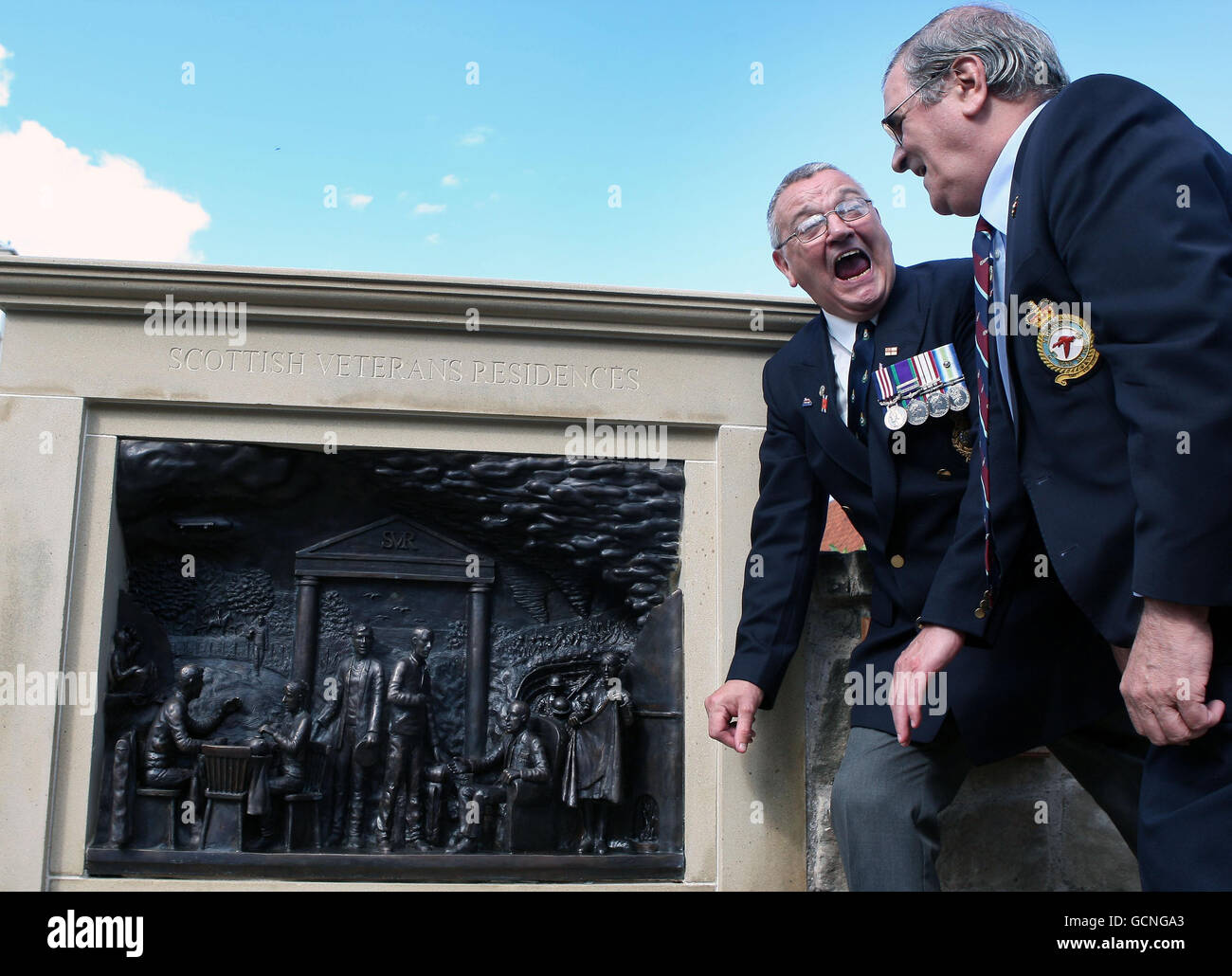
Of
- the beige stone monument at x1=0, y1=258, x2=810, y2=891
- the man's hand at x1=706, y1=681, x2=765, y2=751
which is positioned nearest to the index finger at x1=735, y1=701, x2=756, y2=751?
the man's hand at x1=706, y1=681, x2=765, y2=751

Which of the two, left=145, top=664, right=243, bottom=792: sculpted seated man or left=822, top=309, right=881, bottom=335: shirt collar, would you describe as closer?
left=822, top=309, right=881, bottom=335: shirt collar

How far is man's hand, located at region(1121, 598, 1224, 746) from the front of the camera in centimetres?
162

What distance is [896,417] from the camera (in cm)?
281

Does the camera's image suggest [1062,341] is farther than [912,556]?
No

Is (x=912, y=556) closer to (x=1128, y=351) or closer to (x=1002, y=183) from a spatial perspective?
(x=1002, y=183)

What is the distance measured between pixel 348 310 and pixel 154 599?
48.8 inches

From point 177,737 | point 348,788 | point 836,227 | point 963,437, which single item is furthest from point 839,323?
point 177,737

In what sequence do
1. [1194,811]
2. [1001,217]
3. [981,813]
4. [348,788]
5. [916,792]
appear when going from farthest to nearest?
[348,788]
[981,813]
[916,792]
[1001,217]
[1194,811]

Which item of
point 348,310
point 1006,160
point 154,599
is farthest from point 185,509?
point 1006,160

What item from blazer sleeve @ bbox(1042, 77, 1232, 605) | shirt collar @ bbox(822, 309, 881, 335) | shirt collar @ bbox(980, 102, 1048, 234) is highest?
shirt collar @ bbox(822, 309, 881, 335)

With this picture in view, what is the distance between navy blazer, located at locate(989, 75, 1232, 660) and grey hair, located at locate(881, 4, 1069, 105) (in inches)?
11.2

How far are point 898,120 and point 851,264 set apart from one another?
779mm

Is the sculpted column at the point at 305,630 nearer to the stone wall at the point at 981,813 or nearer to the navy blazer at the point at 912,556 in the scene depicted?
the navy blazer at the point at 912,556

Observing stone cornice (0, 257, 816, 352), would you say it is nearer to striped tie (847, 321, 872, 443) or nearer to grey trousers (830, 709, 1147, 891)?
striped tie (847, 321, 872, 443)
